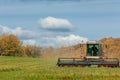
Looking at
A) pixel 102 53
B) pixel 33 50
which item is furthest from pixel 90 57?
pixel 33 50

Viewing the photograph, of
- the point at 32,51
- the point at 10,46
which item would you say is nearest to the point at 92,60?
the point at 10,46

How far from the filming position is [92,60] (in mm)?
49594

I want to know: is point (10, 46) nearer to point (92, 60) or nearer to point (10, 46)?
point (10, 46)

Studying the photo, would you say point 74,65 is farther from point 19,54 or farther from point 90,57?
point 19,54

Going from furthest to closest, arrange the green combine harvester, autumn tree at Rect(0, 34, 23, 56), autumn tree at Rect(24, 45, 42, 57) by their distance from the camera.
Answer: autumn tree at Rect(24, 45, 42, 57)
autumn tree at Rect(0, 34, 23, 56)
the green combine harvester

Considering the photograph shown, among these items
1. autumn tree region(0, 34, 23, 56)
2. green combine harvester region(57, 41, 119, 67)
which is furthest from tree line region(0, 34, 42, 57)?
green combine harvester region(57, 41, 119, 67)

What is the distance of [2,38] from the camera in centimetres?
14888

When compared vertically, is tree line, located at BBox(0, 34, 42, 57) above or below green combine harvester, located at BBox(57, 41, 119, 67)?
above

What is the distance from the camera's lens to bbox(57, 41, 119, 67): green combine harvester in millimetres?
48031

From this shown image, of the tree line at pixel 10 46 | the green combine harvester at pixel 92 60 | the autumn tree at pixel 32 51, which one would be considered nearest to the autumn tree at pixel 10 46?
the tree line at pixel 10 46

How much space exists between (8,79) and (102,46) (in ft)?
81.0

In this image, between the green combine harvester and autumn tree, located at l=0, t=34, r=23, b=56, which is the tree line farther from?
the green combine harvester

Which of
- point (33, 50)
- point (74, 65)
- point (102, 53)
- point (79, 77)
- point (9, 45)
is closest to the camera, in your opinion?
point (79, 77)

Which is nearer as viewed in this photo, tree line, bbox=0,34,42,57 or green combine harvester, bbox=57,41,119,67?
green combine harvester, bbox=57,41,119,67
